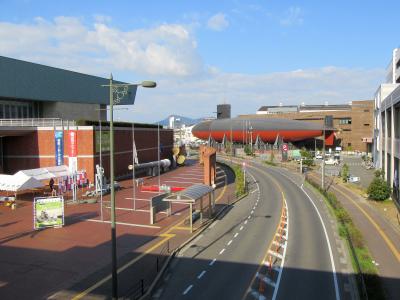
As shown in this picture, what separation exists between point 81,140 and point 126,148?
1123cm

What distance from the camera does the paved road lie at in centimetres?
1944

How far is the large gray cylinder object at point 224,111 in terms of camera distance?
183 metres

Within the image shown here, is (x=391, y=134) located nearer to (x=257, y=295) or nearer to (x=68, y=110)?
(x=257, y=295)

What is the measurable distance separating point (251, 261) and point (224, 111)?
163 metres

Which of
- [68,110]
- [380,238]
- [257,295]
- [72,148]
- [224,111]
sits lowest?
[380,238]

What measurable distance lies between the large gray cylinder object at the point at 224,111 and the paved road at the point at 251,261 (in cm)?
14380

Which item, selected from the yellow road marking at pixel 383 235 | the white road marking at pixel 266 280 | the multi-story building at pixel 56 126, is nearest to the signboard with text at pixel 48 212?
the multi-story building at pixel 56 126

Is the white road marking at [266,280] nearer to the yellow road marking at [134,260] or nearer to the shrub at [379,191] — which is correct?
the yellow road marking at [134,260]

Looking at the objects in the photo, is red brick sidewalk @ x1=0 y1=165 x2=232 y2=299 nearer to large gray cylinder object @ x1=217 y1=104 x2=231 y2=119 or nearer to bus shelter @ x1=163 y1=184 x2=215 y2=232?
bus shelter @ x1=163 y1=184 x2=215 y2=232

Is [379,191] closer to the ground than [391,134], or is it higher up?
closer to the ground

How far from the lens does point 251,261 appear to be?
23.9 m

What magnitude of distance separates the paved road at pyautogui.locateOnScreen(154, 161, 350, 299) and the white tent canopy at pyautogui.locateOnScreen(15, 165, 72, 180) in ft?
→ 63.7

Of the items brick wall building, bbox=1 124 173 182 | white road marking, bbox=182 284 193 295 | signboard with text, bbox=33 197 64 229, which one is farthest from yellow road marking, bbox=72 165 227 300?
brick wall building, bbox=1 124 173 182

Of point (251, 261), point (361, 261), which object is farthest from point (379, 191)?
point (251, 261)
